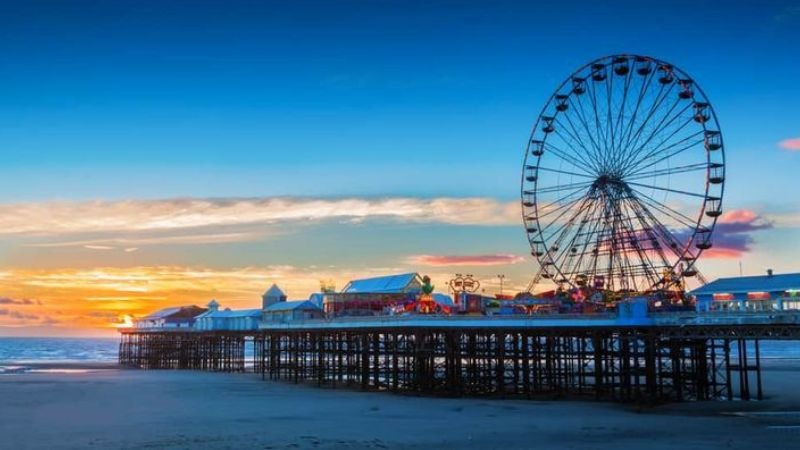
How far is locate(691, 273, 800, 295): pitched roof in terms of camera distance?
1469 inches

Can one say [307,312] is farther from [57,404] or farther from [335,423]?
[335,423]

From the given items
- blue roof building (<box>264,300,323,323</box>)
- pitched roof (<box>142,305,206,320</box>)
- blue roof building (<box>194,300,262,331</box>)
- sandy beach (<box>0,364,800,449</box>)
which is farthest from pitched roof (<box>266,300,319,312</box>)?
pitched roof (<box>142,305,206,320</box>)

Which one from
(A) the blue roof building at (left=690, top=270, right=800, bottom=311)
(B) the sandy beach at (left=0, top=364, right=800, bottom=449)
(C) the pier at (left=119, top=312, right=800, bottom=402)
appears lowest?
(B) the sandy beach at (left=0, top=364, right=800, bottom=449)

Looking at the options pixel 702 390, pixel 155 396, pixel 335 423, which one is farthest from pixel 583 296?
pixel 155 396

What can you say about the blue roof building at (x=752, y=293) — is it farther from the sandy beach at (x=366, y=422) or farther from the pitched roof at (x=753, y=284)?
the sandy beach at (x=366, y=422)

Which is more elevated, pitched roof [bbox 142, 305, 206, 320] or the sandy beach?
pitched roof [bbox 142, 305, 206, 320]

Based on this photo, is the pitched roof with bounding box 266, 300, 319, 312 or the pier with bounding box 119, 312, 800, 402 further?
the pitched roof with bounding box 266, 300, 319, 312

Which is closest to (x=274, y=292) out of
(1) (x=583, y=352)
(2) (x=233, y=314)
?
(2) (x=233, y=314)

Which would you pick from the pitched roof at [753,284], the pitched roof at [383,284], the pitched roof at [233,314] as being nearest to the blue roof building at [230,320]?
the pitched roof at [233,314]

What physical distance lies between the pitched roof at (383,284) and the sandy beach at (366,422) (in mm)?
13831

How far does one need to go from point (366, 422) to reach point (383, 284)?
27.6 meters

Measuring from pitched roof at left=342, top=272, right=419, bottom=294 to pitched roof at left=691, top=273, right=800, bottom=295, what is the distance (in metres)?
21.9

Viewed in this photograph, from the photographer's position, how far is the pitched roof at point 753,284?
37.3m

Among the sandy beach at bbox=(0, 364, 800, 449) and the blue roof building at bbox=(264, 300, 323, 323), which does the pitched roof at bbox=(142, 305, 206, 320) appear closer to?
the blue roof building at bbox=(264, 300, 323, 323)
